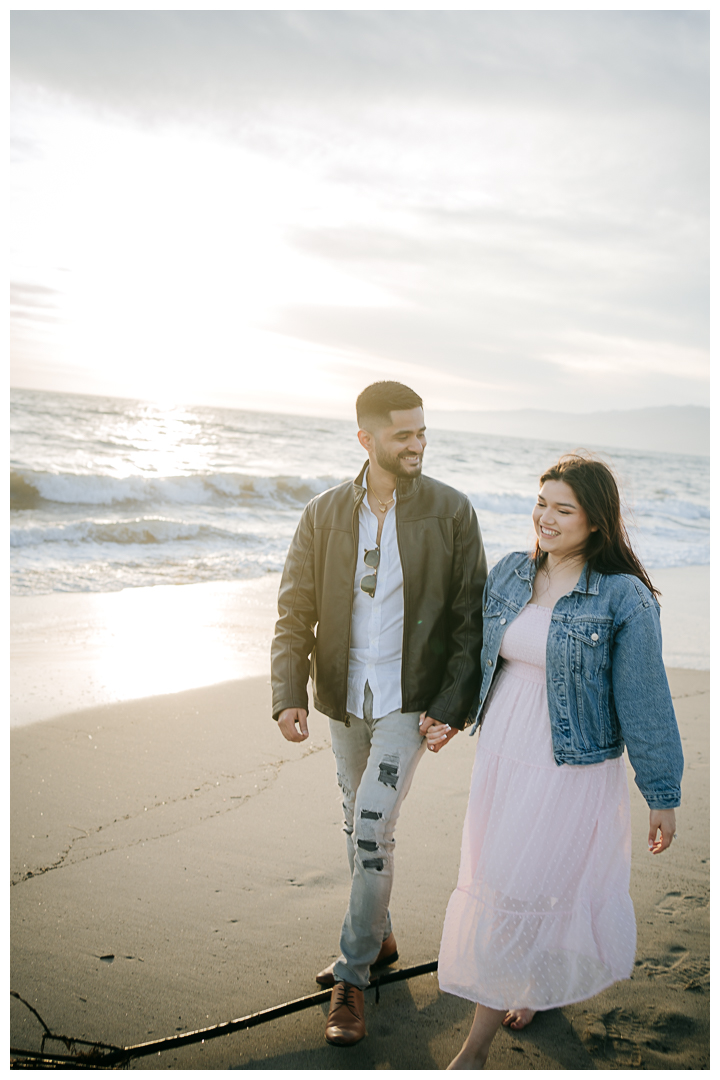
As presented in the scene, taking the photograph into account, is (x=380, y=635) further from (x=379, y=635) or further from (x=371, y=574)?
(x=371, y=574)

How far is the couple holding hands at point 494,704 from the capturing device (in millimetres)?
2332

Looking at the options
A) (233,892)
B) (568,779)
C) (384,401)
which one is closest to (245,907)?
(233,892)

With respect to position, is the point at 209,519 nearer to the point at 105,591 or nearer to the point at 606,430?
the point at 105,591

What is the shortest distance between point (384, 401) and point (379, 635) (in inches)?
36.9

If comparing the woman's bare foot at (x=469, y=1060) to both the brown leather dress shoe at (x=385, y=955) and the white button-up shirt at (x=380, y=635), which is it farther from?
the white button-up shirt at (x=380, y=635)

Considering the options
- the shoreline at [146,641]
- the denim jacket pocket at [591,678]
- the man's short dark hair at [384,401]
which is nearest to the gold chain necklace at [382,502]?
the man's short dark hair at [384,401]

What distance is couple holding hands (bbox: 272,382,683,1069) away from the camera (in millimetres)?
2332

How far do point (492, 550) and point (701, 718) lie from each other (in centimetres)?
906

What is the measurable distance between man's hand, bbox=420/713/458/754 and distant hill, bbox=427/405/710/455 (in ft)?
219

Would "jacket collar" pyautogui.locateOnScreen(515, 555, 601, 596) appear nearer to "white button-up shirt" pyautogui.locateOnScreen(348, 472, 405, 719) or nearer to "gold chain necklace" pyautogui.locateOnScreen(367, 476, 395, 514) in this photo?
"white button-up shirt" pyautogui.locateOnScreen(348, 472, 405, 719)

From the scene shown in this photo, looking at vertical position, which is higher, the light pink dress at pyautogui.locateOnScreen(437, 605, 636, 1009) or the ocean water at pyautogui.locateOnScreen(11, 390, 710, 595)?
the ocean water at pyautogui.locateOnScreen(11, 390, 710, 595)

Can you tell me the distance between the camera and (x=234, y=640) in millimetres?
7547

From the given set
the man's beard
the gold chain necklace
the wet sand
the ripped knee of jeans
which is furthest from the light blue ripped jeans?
the man's beard

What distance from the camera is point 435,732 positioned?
2.68 m
